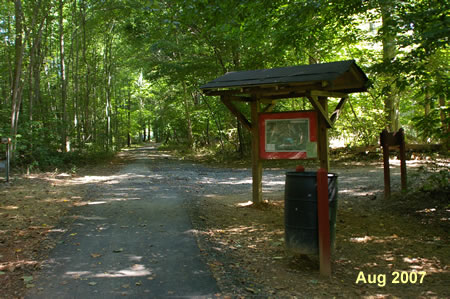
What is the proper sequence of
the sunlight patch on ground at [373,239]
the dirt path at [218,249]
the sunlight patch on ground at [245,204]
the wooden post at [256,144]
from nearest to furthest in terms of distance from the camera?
the dirt path at [218,249], the sunlight patch on ground at [373,239], the wooden post at [256,144], the sunlight patch on ground at [245,204]

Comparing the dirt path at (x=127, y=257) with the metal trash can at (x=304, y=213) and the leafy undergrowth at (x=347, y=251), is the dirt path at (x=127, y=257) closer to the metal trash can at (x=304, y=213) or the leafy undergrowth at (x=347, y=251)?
the leafy undergrowth at (x=347, y=251)

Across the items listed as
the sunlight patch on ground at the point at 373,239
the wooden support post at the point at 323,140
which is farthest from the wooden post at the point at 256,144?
the sunlight patch on ground at the point at 373,239

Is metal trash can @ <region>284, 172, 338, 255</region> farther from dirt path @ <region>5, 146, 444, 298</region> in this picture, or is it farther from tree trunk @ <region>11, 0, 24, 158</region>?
tree trunk @ <region>11, 0, 24, 158</region>

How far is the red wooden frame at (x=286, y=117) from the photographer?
704 centimetres

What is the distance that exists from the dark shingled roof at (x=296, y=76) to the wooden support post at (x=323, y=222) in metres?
2.32

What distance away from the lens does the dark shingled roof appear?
19.7 feet

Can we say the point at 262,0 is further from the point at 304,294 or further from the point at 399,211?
the point at 304,294

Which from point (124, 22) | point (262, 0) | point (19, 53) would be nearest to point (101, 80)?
point (124, 22)

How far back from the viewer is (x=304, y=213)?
14.2 feet

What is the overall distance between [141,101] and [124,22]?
107 ft

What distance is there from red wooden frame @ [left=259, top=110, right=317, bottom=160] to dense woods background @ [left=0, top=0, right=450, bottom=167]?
138 cm

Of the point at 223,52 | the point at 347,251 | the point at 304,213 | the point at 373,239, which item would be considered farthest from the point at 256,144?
the point at 223,52

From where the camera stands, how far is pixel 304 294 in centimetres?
375

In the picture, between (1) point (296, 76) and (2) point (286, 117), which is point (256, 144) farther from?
(1) point (296, 76)
